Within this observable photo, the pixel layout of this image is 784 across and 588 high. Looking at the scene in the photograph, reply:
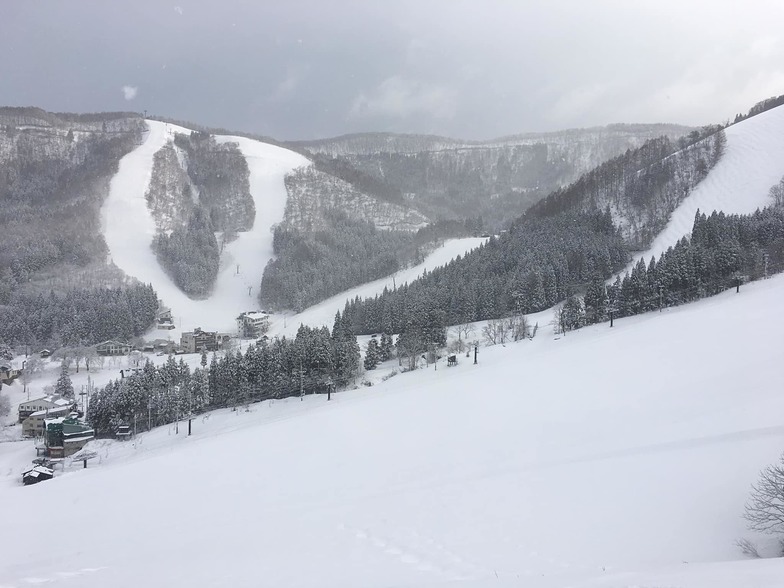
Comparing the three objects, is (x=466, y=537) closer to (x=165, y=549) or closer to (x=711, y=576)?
(x=711, y=576)

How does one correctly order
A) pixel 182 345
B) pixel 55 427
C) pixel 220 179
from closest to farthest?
1. pixel 55 427
2. pixel 182 345
3. pixel 220 179

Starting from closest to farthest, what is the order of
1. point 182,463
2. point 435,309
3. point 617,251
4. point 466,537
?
point 466,537 → point 182,463 → point 435,309 → point 617,251

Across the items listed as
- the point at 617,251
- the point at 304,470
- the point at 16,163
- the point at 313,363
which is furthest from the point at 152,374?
the point at 16,163

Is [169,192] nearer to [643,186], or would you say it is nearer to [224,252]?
[224,252]

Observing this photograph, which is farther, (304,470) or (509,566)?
(304,470)

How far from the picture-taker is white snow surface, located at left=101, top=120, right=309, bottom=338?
75438 mm

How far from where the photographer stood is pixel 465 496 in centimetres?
1041

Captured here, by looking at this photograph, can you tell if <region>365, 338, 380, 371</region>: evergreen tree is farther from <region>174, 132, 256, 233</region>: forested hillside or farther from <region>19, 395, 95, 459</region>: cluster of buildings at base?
<region>174, 132, 256, 233</region>: forested hillside

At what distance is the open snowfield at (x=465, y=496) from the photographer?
7.39 meters

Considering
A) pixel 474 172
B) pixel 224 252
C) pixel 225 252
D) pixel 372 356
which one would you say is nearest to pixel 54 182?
pixel 224 252

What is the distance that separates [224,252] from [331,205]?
99.8 feet

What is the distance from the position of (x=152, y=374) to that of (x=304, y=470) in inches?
937

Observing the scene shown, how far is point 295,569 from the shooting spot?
24.8 feet

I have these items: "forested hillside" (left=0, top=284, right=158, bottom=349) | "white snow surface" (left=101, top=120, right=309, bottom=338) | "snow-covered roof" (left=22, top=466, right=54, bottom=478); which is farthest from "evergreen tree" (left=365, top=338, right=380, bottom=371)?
"forested hillside" (left=0, top=284, right=158, bottom=349)
